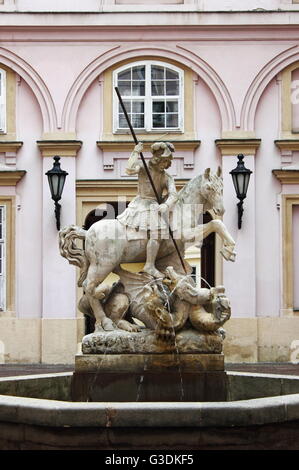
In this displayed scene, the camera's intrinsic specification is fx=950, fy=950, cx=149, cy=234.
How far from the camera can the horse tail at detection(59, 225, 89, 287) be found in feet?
27.5

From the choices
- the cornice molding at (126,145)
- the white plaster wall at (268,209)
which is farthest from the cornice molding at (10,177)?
the white plaster wall at (268,209)

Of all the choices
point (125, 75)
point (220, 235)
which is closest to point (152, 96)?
point (125, 75)

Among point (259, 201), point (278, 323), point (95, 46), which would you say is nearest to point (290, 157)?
point (259, 201)

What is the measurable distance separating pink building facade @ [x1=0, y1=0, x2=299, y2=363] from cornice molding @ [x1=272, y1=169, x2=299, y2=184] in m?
0.02

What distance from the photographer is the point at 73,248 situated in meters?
8.41

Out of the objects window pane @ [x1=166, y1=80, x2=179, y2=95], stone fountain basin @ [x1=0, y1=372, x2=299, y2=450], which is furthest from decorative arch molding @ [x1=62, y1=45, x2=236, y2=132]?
stone fountain basin @ [x1=0, y1=372, x2=299, y2=450]

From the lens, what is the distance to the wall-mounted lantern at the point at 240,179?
55.8ft

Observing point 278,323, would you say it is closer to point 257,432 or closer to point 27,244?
point 27,244

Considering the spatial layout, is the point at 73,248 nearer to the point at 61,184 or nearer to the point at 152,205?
the point at 152,205

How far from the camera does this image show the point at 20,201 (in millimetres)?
17609

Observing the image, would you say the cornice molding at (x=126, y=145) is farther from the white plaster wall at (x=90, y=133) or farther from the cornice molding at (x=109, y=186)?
the cornice molding at (x=109, y=186)

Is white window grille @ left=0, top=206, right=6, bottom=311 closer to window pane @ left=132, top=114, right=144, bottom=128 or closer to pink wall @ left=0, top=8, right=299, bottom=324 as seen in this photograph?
pink wall @ left=0, top=8, right=299, bottom=324

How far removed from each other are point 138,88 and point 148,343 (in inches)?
429
